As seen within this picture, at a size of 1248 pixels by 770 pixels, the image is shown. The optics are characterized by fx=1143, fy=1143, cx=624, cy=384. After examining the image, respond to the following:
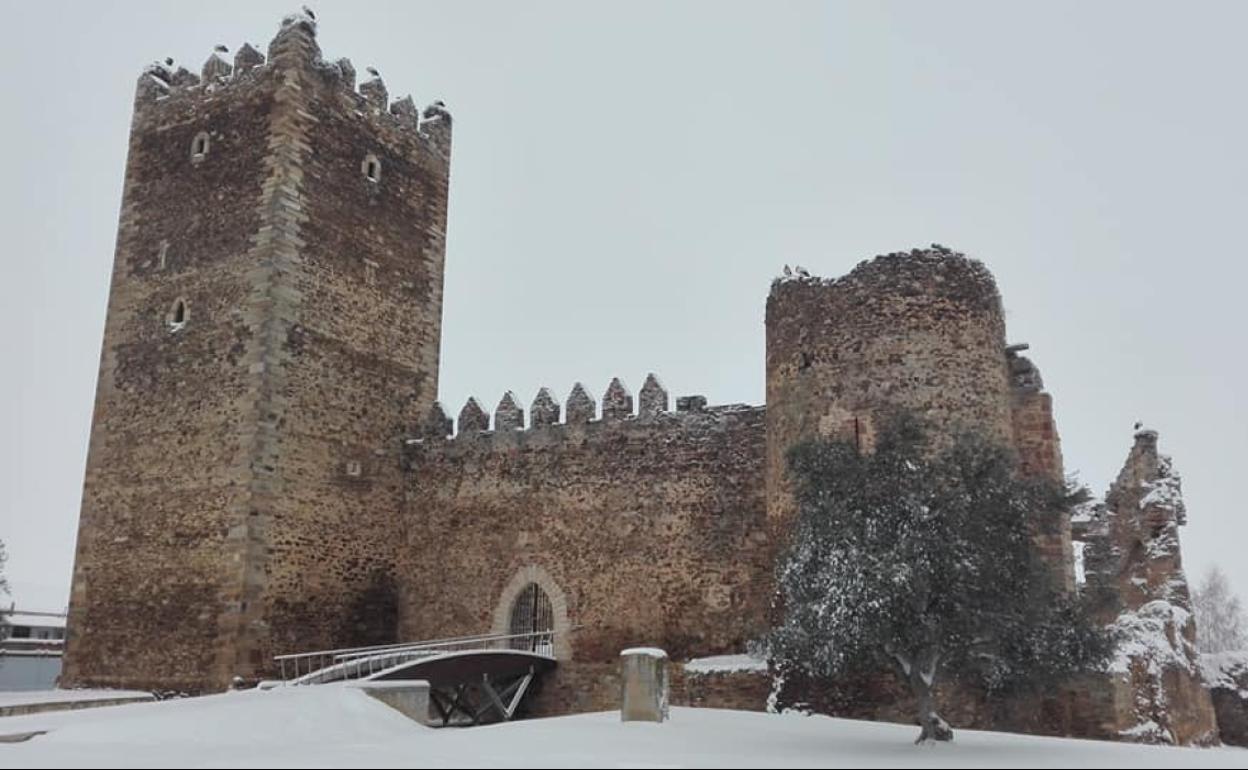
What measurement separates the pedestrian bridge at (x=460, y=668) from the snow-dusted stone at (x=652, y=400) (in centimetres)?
387

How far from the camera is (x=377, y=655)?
16.3m

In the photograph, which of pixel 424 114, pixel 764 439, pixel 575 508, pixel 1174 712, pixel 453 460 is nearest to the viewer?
pixel 1174 712

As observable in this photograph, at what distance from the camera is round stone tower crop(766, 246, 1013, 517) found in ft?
47.5

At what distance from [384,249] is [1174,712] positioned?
47.7 feet

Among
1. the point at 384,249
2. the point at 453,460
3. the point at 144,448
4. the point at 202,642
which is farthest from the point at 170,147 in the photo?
the point at 202,642

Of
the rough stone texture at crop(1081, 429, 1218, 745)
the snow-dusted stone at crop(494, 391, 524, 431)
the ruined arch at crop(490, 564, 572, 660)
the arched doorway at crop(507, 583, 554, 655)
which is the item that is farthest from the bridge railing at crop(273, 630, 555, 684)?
the rough stone texture at crop(1081, 429, 1218, 745)

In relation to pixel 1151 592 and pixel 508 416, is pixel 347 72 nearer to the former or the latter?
pixel 508 416

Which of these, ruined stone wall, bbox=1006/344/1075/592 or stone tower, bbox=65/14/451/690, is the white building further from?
ruined stone wall, bbox=1006/344/1075/592

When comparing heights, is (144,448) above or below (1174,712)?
above

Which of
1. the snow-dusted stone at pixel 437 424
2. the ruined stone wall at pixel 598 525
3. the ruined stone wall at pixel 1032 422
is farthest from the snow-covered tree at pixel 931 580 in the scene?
the snow-dusted stone at pixel 437 424

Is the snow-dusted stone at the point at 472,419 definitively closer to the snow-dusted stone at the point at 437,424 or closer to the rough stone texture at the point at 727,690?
the snow-dusted stone at the point at 437,424

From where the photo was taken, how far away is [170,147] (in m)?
20.7

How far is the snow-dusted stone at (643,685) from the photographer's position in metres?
11.9

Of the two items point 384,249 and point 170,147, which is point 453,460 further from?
point 170,147
